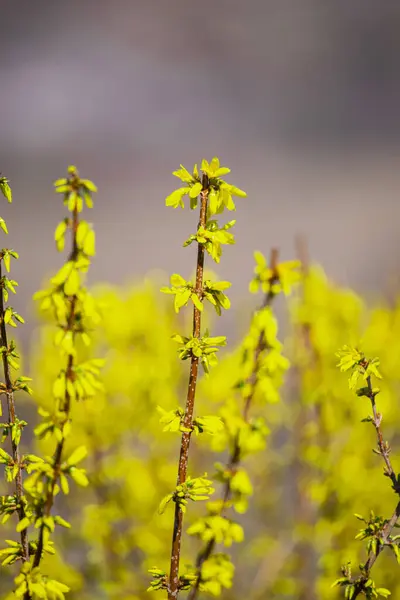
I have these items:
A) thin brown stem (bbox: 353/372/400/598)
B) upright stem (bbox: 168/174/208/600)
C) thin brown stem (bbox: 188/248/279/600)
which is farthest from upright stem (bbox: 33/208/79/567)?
thin brown stem (bbox: 353/372/400/598)

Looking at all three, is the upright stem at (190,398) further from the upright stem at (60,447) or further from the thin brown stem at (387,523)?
the thin brown stem at (387,523)

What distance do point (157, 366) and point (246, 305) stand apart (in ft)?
2.53

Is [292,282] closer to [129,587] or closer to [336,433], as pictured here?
[336,433]

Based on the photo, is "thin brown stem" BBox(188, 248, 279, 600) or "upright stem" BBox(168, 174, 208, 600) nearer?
"upright stem" BBox(168, 174, 208, 600)

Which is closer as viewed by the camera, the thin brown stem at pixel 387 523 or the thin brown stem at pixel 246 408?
the thin brown stem at pixel 387 523

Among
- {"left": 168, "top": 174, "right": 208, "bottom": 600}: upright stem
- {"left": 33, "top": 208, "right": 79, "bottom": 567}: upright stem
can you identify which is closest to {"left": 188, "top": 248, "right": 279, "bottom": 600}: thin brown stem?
{"left": 168, "top": 174, "right": 208, "bottom": 600}: upright stem

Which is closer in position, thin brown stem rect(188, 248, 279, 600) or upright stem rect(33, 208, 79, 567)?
upright stem rect(33, 208, 79, 567)

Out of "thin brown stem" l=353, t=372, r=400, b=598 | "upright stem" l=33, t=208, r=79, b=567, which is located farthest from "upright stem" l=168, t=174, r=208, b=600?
"thin brown stem" l=353, t=372, r=400, b=598

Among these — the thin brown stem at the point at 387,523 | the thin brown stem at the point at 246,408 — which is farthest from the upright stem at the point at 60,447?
the thin brown stem at the point at 387,523

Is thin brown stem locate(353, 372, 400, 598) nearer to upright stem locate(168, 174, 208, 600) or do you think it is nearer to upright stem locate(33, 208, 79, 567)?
upright stem locate(168, 174, 208, 600)

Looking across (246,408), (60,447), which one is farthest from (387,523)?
(60,447)

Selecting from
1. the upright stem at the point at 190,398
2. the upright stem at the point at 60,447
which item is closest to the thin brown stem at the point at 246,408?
the upright stem at the point at 190,398

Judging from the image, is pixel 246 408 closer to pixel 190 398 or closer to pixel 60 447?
pixel 190 398

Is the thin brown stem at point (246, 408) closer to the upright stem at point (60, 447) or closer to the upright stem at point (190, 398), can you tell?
the upright stem at point (190, 398)
